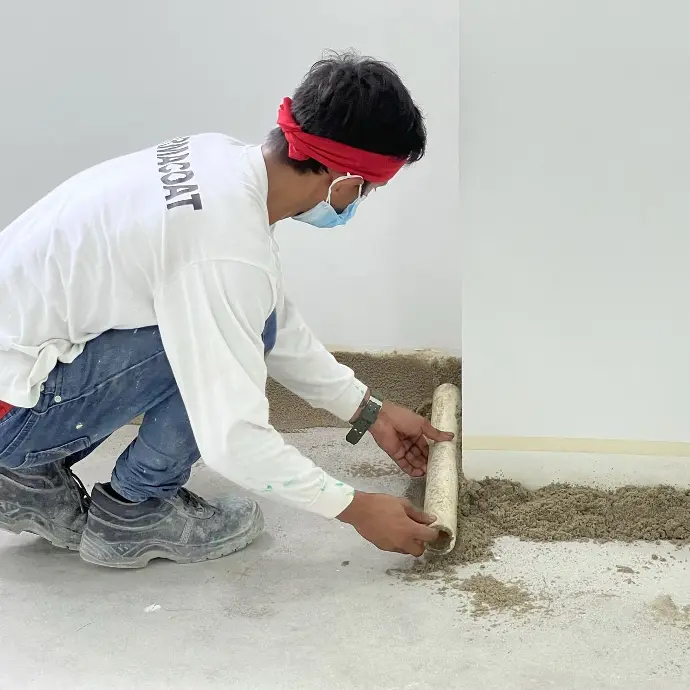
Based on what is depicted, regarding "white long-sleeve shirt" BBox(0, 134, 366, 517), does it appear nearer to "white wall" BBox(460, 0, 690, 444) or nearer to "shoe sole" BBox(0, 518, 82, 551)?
"shoe sole" BBox(0, 518, 82, 551)

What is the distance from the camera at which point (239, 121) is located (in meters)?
2.21

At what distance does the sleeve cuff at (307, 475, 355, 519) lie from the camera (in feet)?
4.82

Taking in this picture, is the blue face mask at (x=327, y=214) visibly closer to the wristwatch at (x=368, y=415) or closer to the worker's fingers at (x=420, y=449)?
the wristwatch at (x=368, y=415)

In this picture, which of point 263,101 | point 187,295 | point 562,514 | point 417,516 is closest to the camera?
point 187,295

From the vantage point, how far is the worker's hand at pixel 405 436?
6.18 feet

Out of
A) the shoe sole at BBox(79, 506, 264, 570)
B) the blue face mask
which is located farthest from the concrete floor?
the blue face mask

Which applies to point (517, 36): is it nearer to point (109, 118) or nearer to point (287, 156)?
point (287, 156)

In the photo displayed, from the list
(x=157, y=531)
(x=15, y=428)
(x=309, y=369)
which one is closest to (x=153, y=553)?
(x=157, y=531)

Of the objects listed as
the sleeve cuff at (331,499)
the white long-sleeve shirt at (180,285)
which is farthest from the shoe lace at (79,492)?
the sleeve cuff at (331,499)

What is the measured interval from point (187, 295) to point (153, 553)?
63cm

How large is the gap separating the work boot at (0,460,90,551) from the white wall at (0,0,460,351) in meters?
0.83

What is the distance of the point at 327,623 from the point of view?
4.90 feet

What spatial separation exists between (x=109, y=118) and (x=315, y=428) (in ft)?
3.26

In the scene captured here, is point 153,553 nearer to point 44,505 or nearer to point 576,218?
point 44,505
